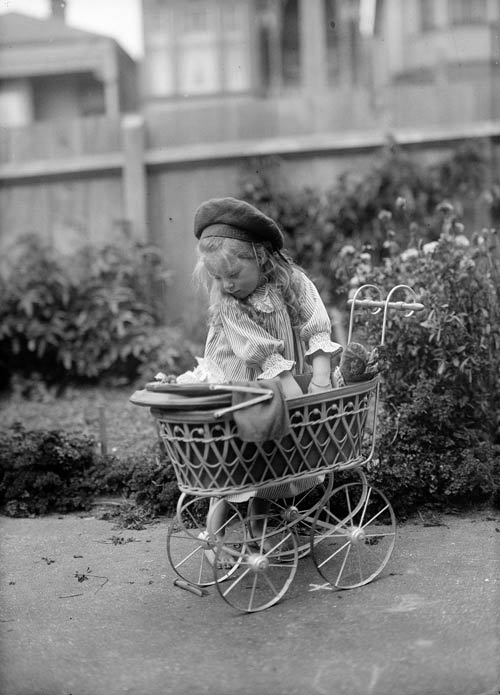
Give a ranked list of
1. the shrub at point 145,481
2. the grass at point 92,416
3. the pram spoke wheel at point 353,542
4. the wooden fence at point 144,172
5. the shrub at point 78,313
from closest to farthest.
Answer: the pram spoke wheel at point 353,542, the shrub at point 145,481, the grass at point 92,416, the shrub at point 78,313, the wooden fence at point 144,172

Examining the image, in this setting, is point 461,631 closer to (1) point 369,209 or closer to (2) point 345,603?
(2) point 345,603

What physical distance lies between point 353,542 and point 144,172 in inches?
200

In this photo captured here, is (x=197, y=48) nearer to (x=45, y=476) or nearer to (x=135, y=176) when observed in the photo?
(x=135, y=176)

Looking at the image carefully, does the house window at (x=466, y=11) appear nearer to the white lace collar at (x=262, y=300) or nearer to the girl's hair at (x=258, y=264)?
the girl's hair at (x=258, y=264)

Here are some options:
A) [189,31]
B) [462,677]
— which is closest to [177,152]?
[189,31]

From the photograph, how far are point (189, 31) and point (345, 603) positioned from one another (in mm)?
8466

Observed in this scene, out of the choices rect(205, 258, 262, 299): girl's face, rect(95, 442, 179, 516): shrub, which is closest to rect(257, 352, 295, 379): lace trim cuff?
rect(205, 258, 262, 299): girl's face

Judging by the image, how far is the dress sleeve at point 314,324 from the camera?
3062 millimetres

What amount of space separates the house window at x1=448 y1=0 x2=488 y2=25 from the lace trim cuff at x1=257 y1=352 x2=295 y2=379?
8.10m

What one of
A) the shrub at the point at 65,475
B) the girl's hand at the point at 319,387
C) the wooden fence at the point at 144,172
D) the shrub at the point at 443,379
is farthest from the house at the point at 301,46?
the girl's hand at the point at 319,387

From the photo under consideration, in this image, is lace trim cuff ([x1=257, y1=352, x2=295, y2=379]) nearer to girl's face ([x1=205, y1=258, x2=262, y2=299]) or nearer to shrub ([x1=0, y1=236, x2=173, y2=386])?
girl's face ([x1=205, y1=258, x2=262, y2=299])

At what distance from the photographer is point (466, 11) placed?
9.77m

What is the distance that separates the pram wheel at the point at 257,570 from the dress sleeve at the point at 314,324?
25.8 inches

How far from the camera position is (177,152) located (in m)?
7.37
